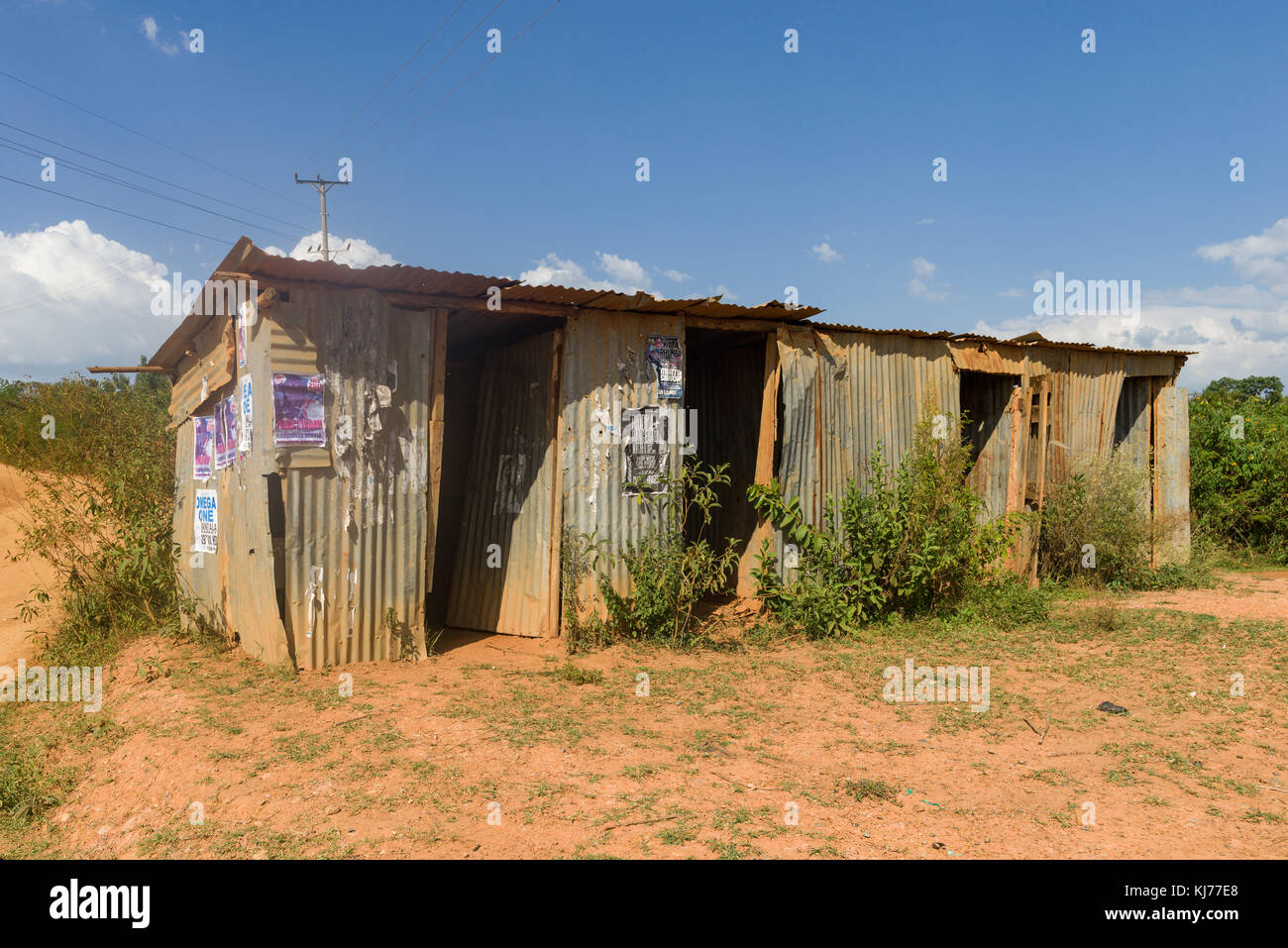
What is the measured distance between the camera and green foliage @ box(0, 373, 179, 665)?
7617mm

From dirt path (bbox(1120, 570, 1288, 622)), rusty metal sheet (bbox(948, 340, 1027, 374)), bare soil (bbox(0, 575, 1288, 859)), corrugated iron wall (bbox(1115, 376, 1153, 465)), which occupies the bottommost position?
bare soil (bbox(0, 575, 1288, 859))

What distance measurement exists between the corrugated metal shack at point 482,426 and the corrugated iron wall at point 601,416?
2cm

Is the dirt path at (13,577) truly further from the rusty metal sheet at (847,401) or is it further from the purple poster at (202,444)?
the rusty metal sheet at (847,401)

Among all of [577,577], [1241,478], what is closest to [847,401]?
[577,577]

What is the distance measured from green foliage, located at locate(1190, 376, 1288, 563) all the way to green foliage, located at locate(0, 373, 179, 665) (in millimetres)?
14815

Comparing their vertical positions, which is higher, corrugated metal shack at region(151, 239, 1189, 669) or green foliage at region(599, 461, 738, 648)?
corrugated metal shack at region(151, 239, 1189, 669)

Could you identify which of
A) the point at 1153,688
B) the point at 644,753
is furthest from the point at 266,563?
the point at 1153,688

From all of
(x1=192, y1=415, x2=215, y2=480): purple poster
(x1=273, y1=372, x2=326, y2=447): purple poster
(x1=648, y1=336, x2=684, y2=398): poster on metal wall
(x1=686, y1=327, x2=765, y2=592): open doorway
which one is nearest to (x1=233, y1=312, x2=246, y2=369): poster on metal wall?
(x1=273, y1=372, x2=326, y2=447): purple poster

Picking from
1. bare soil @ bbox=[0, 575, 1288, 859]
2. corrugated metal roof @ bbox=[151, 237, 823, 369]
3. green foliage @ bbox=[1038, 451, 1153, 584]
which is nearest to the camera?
bare soil @ bbox=[0, 575, 1288, 859]

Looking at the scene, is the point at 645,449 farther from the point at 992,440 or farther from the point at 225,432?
the point at 992,440

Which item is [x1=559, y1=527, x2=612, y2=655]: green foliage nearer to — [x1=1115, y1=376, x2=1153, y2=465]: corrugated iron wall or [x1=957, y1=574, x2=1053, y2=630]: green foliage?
[x1=957, y1=574, x2=1053, y2=630]: green foliage

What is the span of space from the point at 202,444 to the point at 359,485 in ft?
8.17

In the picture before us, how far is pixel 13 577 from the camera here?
1087 cm
